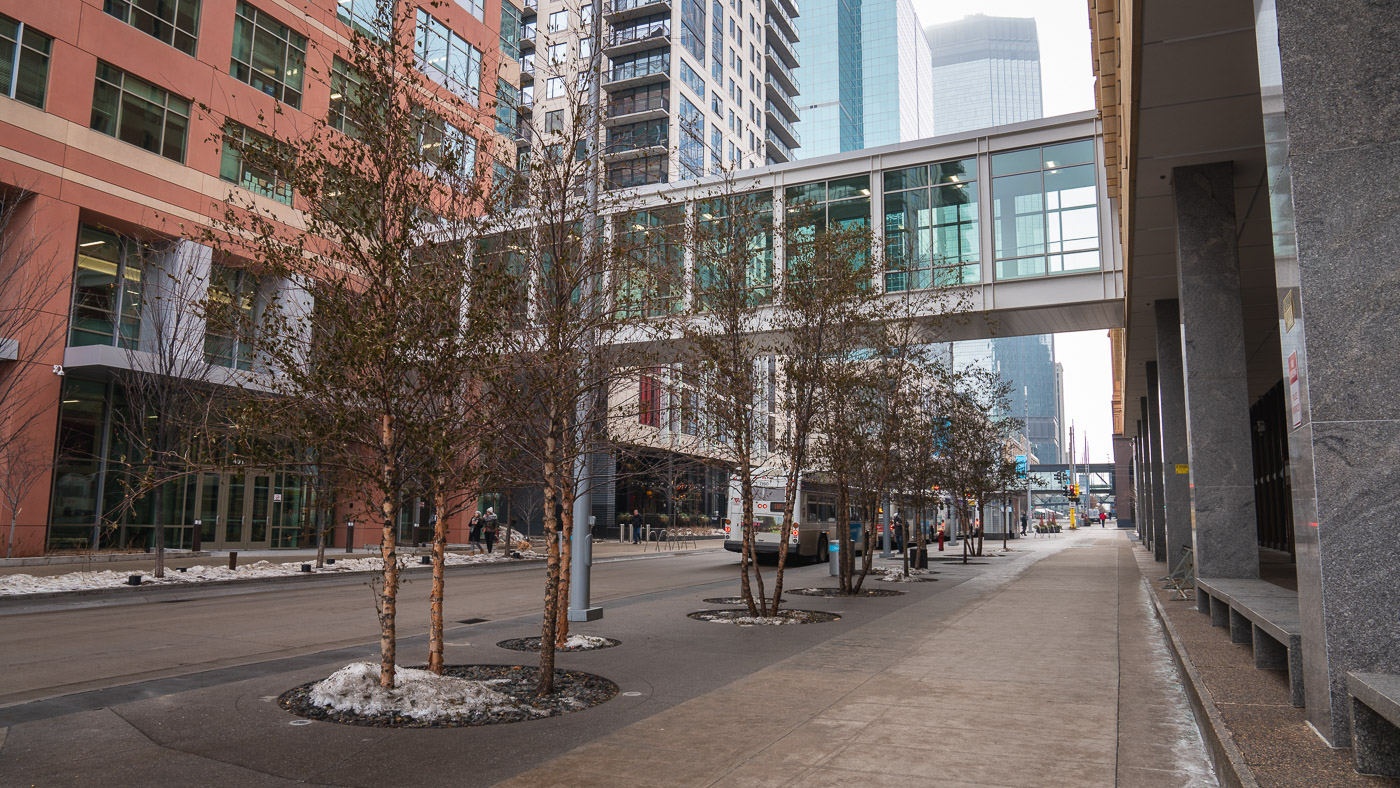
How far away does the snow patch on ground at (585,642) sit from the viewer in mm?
11201

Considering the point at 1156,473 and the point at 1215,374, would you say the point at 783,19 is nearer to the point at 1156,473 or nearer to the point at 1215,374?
the point at 1156,473

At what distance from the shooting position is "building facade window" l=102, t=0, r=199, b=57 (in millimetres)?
26969

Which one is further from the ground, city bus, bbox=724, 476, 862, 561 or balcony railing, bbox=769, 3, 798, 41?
balcony railing, bbox=769, 3, 798, 41

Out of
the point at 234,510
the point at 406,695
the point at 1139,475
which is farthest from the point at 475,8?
the point at 1139,475

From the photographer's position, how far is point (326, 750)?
6324 millimetres

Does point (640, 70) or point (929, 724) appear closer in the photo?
point (929, 724)

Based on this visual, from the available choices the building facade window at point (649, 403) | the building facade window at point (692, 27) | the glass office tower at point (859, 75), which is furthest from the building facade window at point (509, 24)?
the glass office tower at point (859, 75)

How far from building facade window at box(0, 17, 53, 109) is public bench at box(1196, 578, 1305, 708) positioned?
2958 centimetres

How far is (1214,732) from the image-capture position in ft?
19.3

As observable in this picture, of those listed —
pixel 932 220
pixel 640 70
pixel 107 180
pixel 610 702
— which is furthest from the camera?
A: pixel 640 70

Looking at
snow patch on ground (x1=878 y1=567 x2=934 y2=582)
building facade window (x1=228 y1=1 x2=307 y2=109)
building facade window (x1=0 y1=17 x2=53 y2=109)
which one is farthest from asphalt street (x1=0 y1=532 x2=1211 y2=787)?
building facade window (x1=228 y1=1 x2=307 y2=109)

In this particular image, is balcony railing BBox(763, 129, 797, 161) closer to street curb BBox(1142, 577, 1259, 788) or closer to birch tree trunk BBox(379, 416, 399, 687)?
street curb BBox(1142, 577, 1259, 788)

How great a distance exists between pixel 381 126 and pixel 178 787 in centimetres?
535

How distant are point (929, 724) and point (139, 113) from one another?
29.9 m
